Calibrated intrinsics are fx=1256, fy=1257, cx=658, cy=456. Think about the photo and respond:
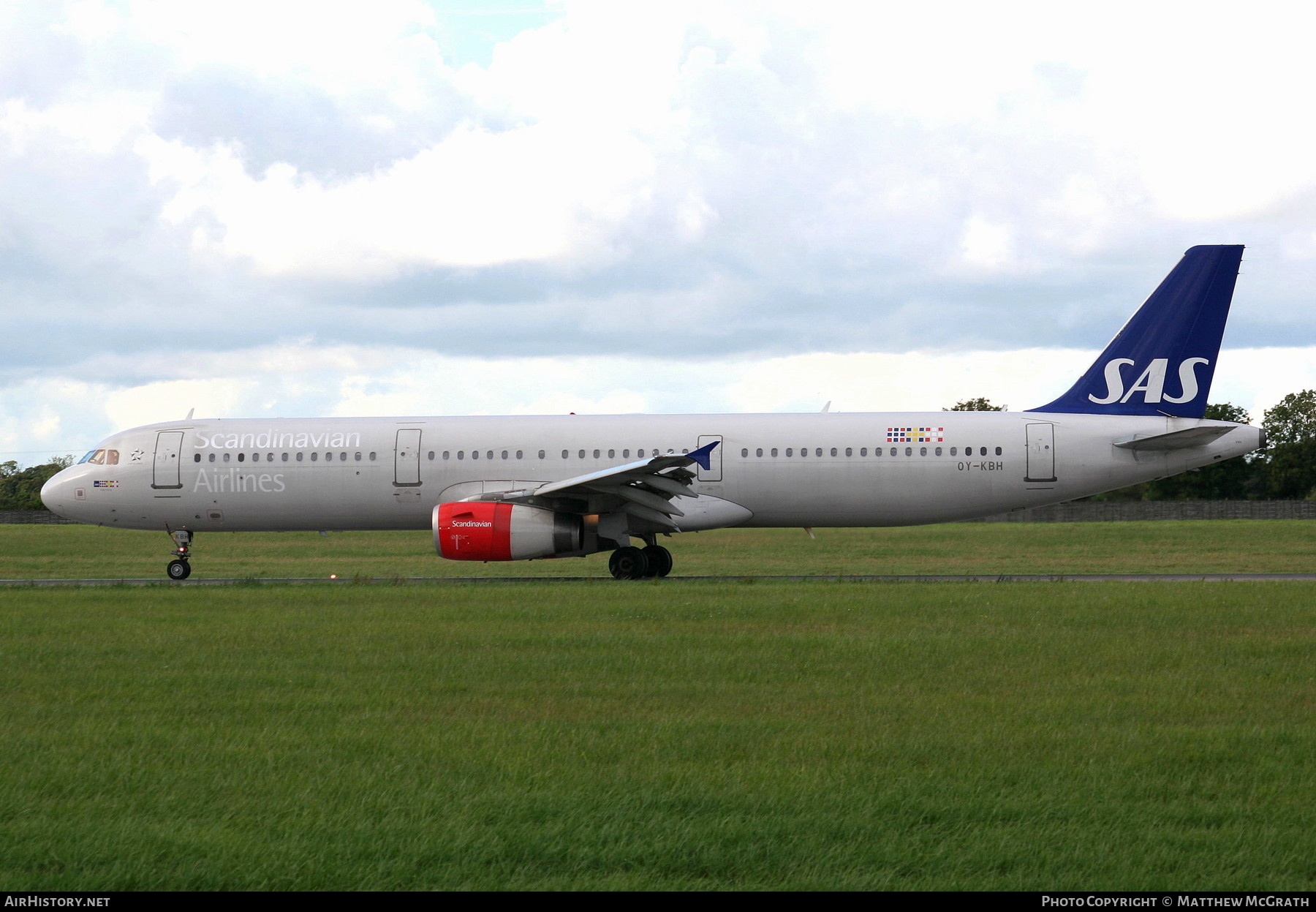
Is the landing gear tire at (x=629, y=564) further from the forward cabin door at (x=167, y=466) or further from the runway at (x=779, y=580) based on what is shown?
the forward cabin door at (x=167, y=466)

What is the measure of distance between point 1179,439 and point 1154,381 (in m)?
1.54

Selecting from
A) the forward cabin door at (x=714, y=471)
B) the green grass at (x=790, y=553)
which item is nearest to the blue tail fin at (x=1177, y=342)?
the green grass at (x=790, y=553)

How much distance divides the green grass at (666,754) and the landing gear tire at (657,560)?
8520 mm

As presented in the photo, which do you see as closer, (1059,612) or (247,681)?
(247,681)

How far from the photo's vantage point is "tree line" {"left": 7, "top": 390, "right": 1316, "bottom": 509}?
8450 centimetres

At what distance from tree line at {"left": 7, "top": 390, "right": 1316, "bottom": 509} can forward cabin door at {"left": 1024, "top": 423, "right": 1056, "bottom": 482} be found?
172 feet

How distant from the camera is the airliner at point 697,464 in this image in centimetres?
2297

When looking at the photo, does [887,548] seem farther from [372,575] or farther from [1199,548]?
[372,575]

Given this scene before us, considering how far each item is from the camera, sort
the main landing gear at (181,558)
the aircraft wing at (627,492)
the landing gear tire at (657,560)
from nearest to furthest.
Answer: the aircraft wing at (627,492) → the landing gear tire at (657,560) → the main landing gear at (181,558)

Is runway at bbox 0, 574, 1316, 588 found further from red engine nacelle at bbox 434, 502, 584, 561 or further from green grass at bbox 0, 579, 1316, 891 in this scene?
green grass at bbox 0, 579, 1316, 891

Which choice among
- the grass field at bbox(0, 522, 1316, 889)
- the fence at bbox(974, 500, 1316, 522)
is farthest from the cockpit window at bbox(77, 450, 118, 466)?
the fence at bbox(974, 500, 1316, 522)

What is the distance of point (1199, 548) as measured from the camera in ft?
130

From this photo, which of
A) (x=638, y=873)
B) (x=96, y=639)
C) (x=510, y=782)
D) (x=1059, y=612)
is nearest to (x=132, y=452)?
(x=96, y=639)
